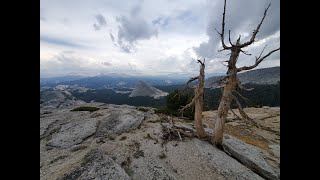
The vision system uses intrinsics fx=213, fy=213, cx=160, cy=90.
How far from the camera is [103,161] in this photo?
1145cm

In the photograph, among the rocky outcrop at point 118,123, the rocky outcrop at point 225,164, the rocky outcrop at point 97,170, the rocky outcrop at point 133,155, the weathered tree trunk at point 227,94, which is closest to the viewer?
the rocky outcrop at point 97,170

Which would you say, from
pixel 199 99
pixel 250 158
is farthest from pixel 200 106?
pixel 250 158

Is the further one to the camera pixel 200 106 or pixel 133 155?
pixel 200 106

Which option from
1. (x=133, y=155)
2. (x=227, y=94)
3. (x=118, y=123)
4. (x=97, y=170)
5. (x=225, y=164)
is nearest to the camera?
(x=97, y=170)

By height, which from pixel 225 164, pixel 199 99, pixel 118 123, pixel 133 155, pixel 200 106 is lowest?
pixel 225 164

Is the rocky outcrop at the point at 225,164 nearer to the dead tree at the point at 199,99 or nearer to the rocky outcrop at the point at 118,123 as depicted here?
the dead tree at the point at 199,99

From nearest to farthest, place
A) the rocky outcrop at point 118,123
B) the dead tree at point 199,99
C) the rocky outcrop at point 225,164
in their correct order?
the rocky outcrop at point 225,164 → the dead tree at point 199,99 → the rocky outcrop at point 118,123

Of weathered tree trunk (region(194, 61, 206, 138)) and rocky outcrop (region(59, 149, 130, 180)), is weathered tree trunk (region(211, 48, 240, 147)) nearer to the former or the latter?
weathered tree trunk (region(194, 61, 206, 138))

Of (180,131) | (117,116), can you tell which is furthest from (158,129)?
(117,116)

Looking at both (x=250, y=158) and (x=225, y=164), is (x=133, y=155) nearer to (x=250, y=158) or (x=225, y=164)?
(x=225, y=164)

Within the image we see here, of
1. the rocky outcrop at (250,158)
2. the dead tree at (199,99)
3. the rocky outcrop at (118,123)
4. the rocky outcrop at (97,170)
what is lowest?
the rocky outcrop at (250,158)

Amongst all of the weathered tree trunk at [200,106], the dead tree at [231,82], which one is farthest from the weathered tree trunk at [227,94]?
the weathered tree trunk at [200,106]

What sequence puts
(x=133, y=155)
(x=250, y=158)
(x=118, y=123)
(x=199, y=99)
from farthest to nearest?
(x=118, y=123), (x=199, y=99), (x=250, y=158), (x=133, y=155)

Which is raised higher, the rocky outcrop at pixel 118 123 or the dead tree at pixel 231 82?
the dead tree at pixel 231 82
